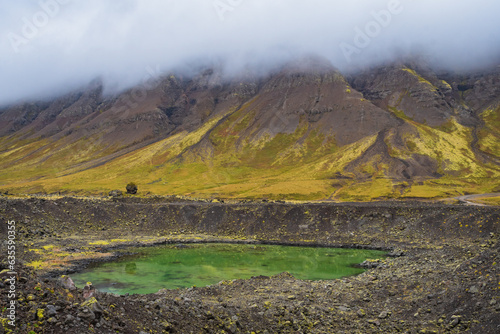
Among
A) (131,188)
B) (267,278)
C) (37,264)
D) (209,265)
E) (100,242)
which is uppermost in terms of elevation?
(37,264)

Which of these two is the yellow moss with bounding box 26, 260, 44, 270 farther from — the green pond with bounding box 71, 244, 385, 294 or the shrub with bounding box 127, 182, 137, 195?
the shrub with bounding box 127, 182, 137, 195

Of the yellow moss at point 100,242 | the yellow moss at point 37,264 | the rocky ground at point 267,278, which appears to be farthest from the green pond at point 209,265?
the yellow moss at point 100,242

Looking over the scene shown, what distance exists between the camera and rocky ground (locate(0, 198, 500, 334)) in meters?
17.8

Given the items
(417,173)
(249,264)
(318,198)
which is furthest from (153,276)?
(417,173)

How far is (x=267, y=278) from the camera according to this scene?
3619 centimetres

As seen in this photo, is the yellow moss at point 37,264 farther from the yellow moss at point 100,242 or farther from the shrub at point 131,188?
the shrub at point 131,188

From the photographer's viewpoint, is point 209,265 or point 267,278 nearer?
point 267,278

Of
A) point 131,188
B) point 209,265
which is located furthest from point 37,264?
point 131,188

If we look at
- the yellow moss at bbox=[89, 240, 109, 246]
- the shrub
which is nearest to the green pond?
the yellow moss at bbox=[89, 240, 109, 246]

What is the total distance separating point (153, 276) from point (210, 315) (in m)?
23.4

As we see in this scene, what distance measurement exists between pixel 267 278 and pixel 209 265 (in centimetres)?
1522

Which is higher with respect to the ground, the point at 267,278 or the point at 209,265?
the point at 267,278

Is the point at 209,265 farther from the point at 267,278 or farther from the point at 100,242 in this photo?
the point at 100,242

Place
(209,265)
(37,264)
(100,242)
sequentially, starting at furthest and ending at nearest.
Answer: (100,242) < (209,265) < (37,264)
